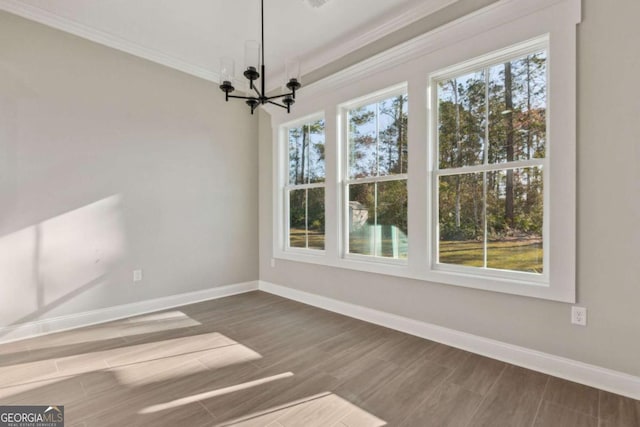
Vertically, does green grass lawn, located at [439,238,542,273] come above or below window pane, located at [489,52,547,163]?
below

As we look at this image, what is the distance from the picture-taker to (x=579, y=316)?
2055mm

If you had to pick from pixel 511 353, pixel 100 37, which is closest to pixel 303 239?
pixel 511 353

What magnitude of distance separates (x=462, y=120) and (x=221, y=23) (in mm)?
2611

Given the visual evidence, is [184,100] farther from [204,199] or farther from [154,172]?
[204,199]

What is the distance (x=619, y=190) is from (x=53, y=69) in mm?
4897

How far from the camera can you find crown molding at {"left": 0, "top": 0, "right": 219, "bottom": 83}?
2.77 metres

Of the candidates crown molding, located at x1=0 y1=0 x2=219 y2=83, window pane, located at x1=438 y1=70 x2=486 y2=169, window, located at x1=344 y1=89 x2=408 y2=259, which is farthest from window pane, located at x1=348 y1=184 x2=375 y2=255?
crown molding, located at x1=0 y1=0 x2=219 y2=83

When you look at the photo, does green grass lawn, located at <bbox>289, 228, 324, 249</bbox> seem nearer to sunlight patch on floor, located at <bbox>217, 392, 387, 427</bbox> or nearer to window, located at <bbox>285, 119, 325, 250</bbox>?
window, located at <bbox>285, 119, 325, 250</bbox>

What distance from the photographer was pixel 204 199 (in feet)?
13.4

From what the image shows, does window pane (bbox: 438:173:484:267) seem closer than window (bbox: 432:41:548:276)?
No

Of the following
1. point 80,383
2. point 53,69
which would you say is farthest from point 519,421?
point 53,69

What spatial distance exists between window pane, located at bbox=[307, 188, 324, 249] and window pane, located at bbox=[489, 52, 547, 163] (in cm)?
209
